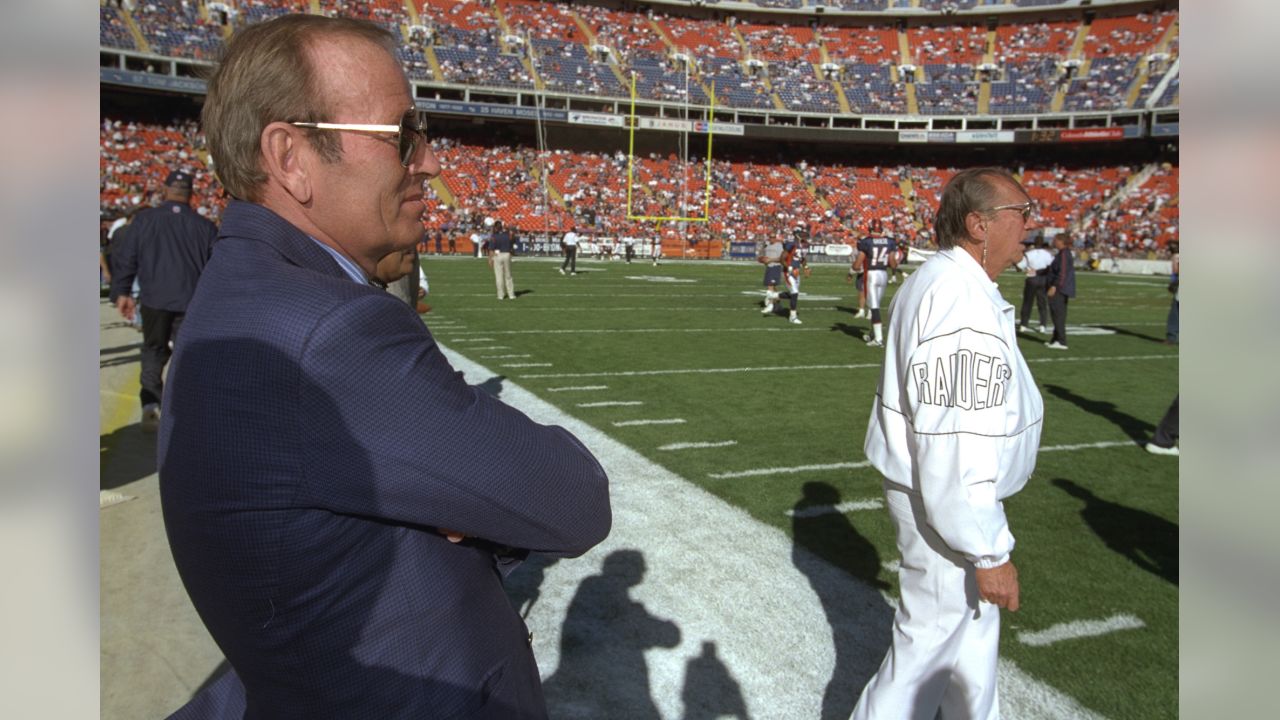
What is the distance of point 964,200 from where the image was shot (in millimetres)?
2773

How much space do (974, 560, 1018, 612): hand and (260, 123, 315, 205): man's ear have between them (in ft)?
6.57

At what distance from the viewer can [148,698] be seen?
3246 mm

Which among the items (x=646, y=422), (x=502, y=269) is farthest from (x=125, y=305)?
(x=502, y=269)

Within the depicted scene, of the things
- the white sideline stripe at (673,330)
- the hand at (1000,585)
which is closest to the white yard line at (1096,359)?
the white sideline stripe at (673,330)

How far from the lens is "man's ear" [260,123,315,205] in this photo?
126 cm

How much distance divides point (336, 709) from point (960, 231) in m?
2.37

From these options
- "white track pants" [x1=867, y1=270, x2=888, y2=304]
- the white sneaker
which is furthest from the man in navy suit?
"white track pants" [x1=867, y1=270, x2=888, y2=304]

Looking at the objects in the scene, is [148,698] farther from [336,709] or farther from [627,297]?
[627,297]

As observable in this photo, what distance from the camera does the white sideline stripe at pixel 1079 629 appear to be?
380 centimetres

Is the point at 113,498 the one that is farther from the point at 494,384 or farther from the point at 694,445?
the point at 494,384

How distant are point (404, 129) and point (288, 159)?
0.19 meters

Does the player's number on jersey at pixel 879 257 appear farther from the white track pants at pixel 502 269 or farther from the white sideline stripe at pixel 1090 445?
the white track pants at pixel 502 269

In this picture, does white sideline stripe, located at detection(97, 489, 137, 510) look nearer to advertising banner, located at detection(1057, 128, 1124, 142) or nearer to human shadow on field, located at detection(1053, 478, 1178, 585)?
human shadow on field, located at detection(1053, 478, 1178, 585)
